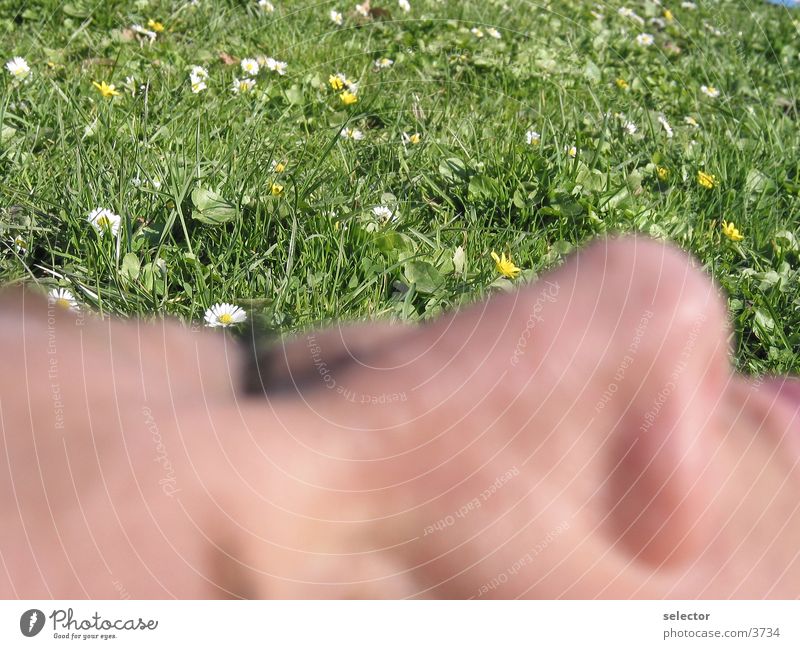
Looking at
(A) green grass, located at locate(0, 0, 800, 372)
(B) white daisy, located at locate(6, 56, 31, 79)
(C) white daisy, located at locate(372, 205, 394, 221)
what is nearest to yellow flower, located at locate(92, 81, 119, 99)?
(A) green grass, located at locate(0, 0, 800, 372)

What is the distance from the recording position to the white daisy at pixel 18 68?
1.64 m

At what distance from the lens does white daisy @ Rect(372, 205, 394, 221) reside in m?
1.36

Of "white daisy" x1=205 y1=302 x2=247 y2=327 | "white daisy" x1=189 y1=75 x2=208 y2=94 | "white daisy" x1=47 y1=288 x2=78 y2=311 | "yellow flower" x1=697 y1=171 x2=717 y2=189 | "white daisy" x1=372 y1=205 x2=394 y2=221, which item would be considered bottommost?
"white daisy" x1=205 y1=302 x2=247 y2=327

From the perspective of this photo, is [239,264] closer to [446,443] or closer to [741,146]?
[446,443]

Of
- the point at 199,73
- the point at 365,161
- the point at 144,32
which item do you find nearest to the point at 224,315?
the point at 365,161

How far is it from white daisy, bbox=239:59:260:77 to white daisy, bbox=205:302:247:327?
90cm

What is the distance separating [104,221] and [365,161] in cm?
56

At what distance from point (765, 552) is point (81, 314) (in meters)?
0.91

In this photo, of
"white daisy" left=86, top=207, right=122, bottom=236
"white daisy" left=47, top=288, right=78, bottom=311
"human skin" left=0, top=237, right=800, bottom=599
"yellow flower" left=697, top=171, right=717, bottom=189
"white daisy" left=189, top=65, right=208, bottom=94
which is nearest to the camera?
"human skin" left=0, top=237, right=800, bottom=599

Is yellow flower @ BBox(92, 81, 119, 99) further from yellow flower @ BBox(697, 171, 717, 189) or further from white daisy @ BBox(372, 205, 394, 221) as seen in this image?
yellow flower @ BBox(697, 171, 717, 189)

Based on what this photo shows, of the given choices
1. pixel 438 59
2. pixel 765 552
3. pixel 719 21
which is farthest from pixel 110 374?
pixel 719 21

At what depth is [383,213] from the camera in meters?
1.37

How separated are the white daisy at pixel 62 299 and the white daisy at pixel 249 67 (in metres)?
0.92

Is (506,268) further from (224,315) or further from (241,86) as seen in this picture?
(241,86)
